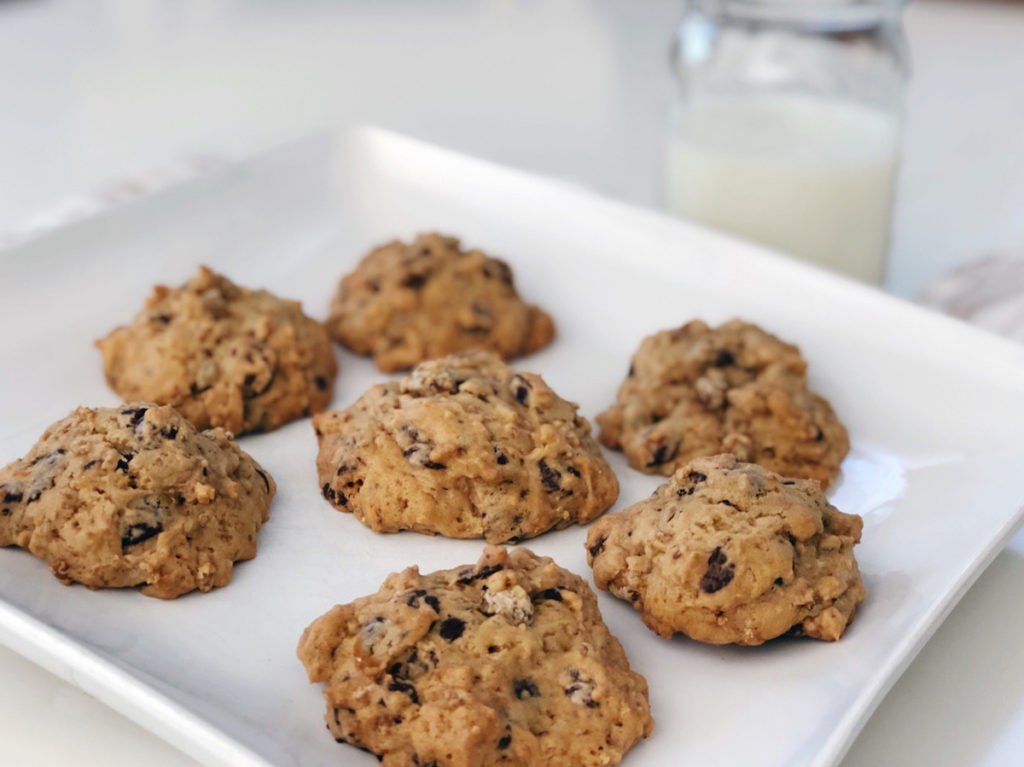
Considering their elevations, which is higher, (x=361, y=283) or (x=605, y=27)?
(x=361, y=283)

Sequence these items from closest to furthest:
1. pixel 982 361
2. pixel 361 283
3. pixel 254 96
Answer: pixel 982 361 → pixel 361 283 → pixel 254 96

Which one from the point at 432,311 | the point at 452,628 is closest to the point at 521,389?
the point at 432,311

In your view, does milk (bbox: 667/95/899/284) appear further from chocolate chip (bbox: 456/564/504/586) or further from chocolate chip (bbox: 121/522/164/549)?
chocolate chip (bbox: 121/522/164/549)

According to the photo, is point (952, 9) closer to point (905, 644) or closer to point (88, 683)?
point (905, 644)

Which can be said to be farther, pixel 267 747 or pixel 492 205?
pixel 492 205

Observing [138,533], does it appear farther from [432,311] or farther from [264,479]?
[432,311]

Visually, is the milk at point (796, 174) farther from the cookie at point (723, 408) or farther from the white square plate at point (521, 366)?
the cookie at point (723, 408)

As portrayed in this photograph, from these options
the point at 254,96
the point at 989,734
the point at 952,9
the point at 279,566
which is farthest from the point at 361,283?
the point at 952,9
